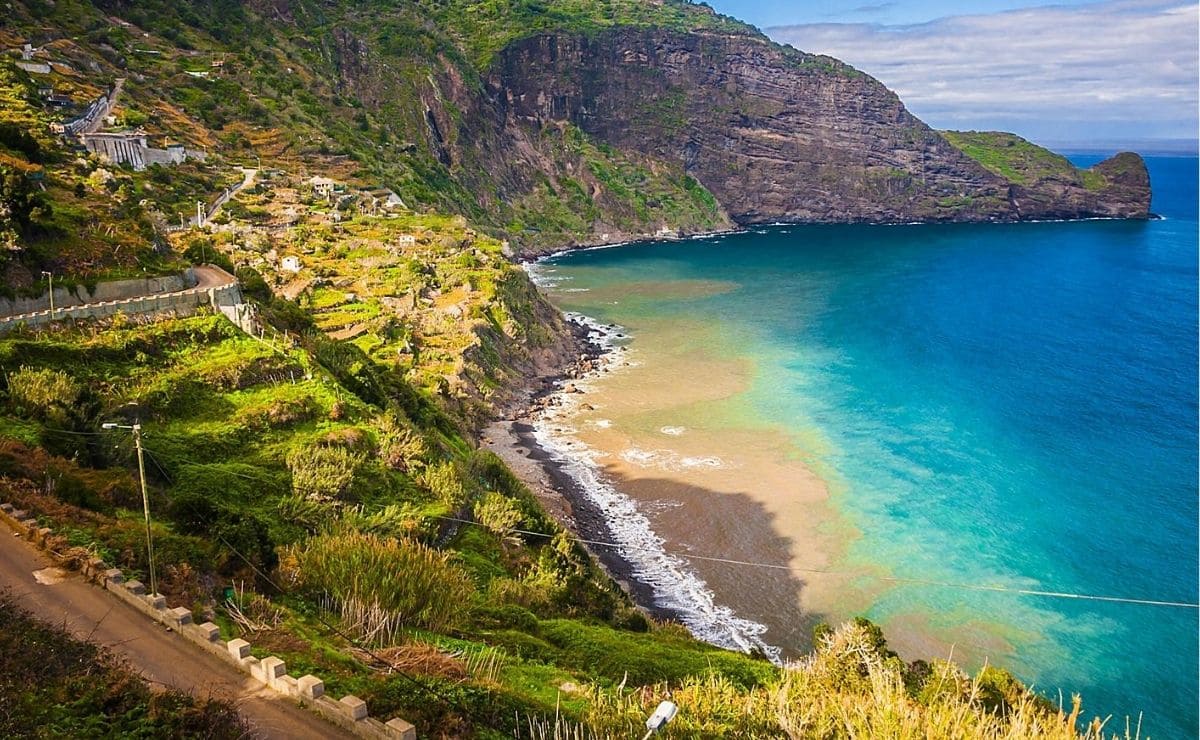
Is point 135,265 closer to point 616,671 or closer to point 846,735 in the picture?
point 616,671

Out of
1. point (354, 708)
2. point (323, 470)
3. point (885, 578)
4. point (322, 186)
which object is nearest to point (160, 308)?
point (323, 470)

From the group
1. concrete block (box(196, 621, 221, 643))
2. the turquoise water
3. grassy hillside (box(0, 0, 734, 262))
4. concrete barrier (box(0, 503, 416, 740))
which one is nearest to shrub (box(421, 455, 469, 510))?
concrete barrier (box(0, 503, 416, 740))

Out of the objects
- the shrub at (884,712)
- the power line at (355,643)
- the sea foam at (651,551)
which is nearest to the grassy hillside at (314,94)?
the power line at (355,643)

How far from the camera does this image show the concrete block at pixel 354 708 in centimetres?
1414

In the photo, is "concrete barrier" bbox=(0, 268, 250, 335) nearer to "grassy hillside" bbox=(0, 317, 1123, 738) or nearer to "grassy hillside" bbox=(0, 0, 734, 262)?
"grassy hillside" bbox=(0, 317, 1123, 738)

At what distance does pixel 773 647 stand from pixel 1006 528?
21.7 metres

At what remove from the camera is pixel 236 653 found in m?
16.0

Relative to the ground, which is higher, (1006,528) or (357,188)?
(357,188)

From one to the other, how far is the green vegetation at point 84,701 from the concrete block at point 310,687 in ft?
4.27

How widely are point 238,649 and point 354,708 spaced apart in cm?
347

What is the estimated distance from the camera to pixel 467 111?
189250 mm

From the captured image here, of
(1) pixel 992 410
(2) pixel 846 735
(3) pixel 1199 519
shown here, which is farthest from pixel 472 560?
(1) pixel 992 410

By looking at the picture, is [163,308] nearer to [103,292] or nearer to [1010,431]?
[103,292]

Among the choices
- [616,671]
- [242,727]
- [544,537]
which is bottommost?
→ [544,537]
